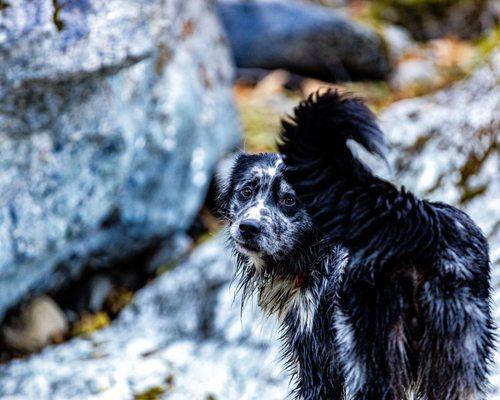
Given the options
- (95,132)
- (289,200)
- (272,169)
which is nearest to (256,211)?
(289,200)

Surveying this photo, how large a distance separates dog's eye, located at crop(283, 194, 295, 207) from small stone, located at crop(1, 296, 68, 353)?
343 cm

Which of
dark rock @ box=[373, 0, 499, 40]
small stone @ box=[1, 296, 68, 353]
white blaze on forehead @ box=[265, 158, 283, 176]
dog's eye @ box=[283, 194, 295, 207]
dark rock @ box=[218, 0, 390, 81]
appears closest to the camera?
dog's eye @ box=[283, 194, 295, 207]

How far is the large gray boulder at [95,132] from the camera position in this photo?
5320mm

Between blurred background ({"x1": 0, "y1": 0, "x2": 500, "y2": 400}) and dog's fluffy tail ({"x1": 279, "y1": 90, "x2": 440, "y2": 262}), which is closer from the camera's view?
dog's fluffy tail ({"x1": 279, "y1": 90, "x2": 440, "y2": 262})

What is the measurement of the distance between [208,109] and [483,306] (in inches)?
194

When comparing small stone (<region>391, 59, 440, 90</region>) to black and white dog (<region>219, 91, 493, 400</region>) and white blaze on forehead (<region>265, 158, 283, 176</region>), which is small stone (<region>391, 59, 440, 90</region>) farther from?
black and white dog (<region>219, 91, 493, 400</region>)

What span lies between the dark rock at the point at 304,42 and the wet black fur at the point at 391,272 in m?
7.45

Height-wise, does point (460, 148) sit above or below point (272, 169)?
below

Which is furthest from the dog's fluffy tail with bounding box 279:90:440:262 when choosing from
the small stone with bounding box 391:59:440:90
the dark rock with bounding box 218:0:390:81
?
the dark rock with bounding box 218:0:390:81

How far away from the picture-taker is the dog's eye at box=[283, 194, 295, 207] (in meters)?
3.80

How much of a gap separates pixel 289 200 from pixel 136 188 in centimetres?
304

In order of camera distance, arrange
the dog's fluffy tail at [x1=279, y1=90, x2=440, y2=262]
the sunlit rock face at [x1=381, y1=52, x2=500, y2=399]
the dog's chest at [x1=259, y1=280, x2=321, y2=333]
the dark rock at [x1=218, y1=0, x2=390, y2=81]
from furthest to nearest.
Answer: the dark rock at [x1=218, y1=0, x2=390, y2=81]
the sunlit rock face at [x1=381, y1=52, x2=500, y2=399]
the dog's chest at [x1=259, y1=280, x2=321, y2=333]
the dog's fluffy tail at [x1=279, y1=90, x2=440, y2=262]

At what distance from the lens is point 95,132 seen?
19.3 feet

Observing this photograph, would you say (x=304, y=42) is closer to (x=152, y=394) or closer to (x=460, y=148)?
(x=460, y=148)
